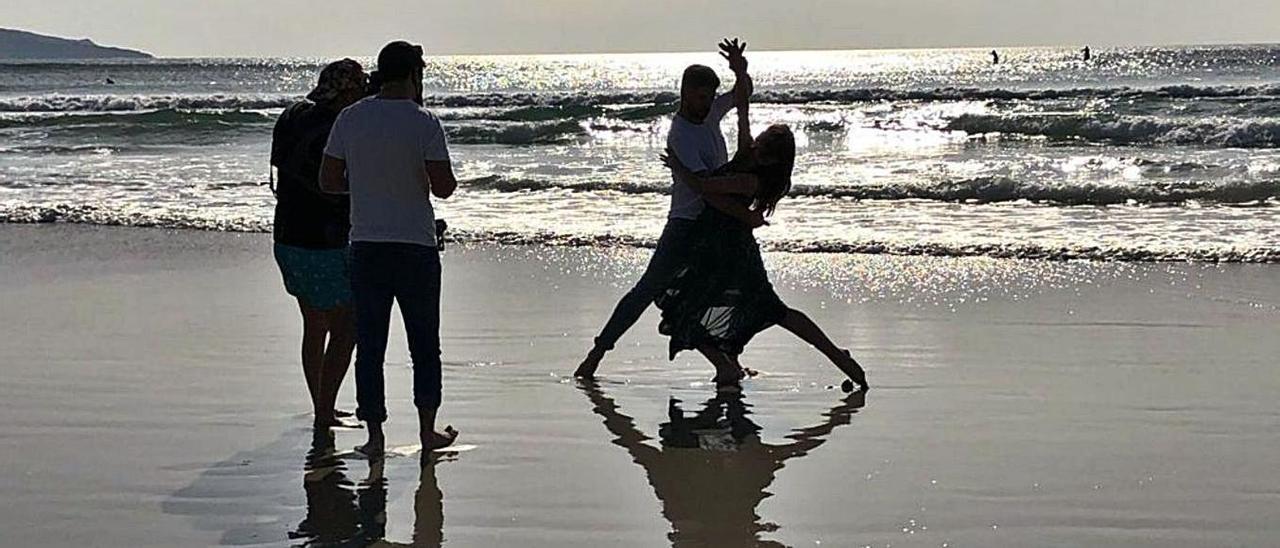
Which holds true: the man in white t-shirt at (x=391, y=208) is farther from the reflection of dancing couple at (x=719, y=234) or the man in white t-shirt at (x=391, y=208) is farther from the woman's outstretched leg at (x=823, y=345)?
the woman's outstretched leg at (x=823, y=345)

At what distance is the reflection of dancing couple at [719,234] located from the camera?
5.97 m

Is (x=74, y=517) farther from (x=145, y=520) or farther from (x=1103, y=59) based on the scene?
(x=1103, y=59)

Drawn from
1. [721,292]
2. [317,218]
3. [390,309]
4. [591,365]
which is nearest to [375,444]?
[390,309]

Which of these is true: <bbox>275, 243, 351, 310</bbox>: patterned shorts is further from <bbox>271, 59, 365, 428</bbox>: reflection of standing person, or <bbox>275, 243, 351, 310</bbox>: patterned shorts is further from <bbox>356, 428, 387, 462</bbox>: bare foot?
<bbox>356, 428, 387, 462</bbox>: bare foot

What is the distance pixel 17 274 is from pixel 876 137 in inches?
756

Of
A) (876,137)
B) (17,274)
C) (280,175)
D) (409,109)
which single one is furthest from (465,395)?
(876,137)

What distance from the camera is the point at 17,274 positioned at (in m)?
9.89

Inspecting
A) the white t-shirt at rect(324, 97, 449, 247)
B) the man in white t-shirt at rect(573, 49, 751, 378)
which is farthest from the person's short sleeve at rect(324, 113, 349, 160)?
the man in white t-shirt at rect(573, 49, 751, 378)

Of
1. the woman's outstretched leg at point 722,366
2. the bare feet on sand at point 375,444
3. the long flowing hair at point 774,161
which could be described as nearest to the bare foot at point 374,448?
the bare feet on sand at point 375,444

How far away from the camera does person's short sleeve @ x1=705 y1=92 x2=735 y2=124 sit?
6.11m

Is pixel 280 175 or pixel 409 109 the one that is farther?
pixel 280 175

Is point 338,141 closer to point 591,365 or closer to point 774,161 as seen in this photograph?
point 774,161

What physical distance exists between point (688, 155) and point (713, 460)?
139 centimetres

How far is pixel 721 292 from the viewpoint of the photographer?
6.23 metres
